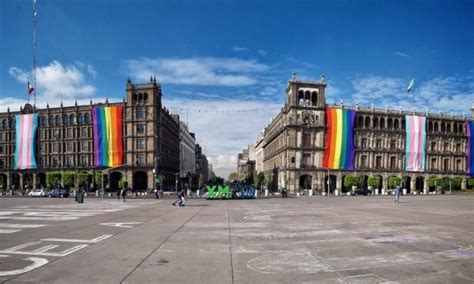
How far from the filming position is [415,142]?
83562 millimetres

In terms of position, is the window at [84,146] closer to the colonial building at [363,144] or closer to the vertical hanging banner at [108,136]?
the vertical hanging banner at [108,136]

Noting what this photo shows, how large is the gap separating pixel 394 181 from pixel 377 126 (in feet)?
45.1

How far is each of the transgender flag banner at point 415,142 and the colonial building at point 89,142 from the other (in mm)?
58127

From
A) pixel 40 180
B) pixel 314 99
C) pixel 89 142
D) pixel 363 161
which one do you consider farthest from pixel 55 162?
pixel 363 161

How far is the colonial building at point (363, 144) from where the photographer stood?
78.7 m

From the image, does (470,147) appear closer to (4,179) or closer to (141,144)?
(141,144)

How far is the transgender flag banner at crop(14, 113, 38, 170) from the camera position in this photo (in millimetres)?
84750

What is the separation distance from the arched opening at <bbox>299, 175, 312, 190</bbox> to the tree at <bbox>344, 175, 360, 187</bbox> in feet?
26.3

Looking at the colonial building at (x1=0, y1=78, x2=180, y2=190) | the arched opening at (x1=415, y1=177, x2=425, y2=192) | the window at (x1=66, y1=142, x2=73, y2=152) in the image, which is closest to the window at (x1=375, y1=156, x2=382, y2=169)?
the arched opening at (x1=415, y1=177, x2=425, y2=192)

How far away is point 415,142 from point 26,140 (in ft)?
304

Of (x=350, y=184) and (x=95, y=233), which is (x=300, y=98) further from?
(x=95, y=233)

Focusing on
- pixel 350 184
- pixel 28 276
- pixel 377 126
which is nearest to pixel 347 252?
pixel 28 276

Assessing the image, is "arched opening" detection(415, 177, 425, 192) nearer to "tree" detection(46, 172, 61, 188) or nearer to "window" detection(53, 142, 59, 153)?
"tree" detection(46, 172, 61, 188)

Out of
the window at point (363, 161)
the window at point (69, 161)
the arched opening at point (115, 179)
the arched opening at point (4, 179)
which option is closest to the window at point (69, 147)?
the window at point (69, 161)
